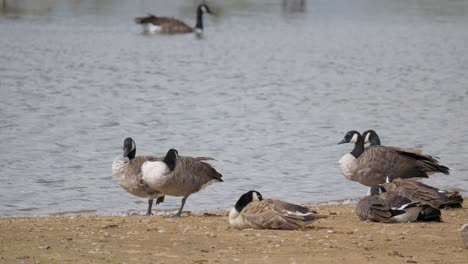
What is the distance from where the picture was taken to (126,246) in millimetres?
8039

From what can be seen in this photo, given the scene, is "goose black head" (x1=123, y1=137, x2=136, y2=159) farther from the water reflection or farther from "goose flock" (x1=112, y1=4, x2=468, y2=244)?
the water reflection

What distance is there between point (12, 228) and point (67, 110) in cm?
1101

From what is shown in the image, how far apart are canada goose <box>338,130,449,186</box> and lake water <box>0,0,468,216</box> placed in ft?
3.80

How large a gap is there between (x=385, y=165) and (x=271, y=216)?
2.95 m

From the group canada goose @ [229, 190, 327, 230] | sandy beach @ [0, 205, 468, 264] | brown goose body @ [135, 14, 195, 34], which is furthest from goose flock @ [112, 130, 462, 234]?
brown goose body @ [135, 14, 195, 34]

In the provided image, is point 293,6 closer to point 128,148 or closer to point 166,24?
point 166,24

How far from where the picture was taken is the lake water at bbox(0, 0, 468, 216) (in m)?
13.5

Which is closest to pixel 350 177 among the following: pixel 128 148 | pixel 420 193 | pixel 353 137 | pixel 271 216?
pixel 353 137

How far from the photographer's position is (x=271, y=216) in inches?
345

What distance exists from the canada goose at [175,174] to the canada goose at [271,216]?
1.22 metres

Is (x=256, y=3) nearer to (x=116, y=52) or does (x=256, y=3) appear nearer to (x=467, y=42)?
(x=467, y=42)

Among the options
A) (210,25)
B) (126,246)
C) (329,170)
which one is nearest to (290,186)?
(329,170)

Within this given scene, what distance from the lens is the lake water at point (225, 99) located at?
1348 cm

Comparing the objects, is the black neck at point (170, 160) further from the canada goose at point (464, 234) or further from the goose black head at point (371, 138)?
the goose black head at point (371, 138)
